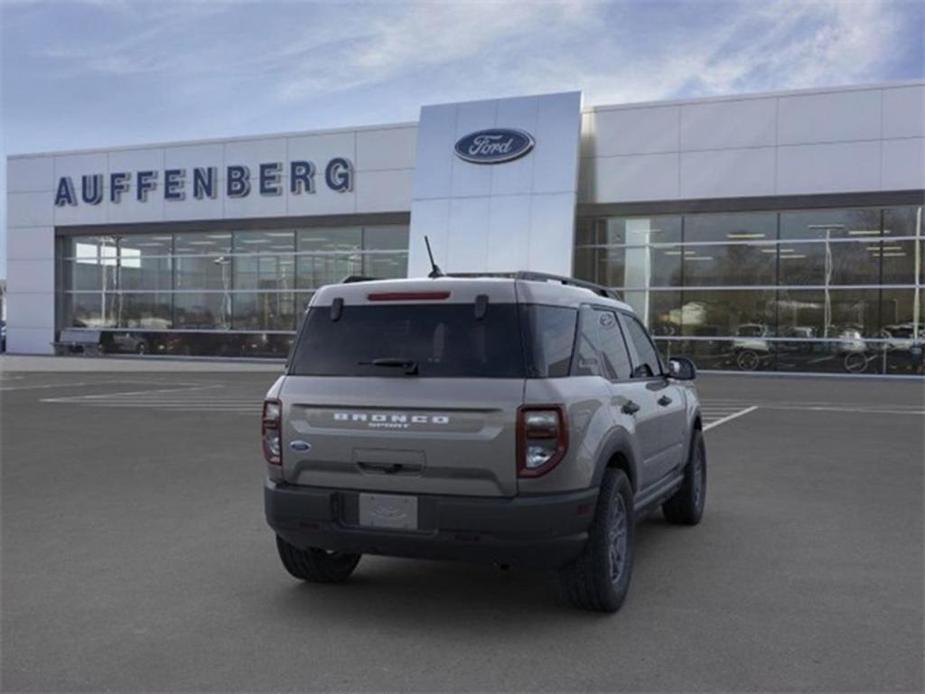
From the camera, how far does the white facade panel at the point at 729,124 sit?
25109mm

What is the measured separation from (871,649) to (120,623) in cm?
386

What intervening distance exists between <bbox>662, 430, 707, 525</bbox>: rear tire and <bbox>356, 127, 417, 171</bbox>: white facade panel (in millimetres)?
23069

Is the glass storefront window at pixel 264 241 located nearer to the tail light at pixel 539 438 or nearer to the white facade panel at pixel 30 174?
the white facade panel at pixel 30 174

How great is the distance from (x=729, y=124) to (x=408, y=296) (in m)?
22.6

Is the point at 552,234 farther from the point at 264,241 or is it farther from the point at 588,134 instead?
the point at 264,241

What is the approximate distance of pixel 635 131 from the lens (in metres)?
26.3

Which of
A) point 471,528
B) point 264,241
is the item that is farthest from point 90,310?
point 471,528

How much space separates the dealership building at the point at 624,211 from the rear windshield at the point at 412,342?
2020 cm

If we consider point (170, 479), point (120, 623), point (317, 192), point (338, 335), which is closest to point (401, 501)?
point (338, 335)

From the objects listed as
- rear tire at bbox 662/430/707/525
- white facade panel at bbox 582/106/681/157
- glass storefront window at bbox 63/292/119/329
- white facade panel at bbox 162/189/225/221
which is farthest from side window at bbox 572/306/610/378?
glass storefront window at bbox 63/292/119/329

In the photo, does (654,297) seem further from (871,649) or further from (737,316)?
(871,649)

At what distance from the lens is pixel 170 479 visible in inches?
368

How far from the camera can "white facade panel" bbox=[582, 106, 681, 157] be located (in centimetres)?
2603

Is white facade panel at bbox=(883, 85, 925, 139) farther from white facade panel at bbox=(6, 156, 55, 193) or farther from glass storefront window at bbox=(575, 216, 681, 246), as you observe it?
white facade panel at bbox=(6, 156, 55, 193)
